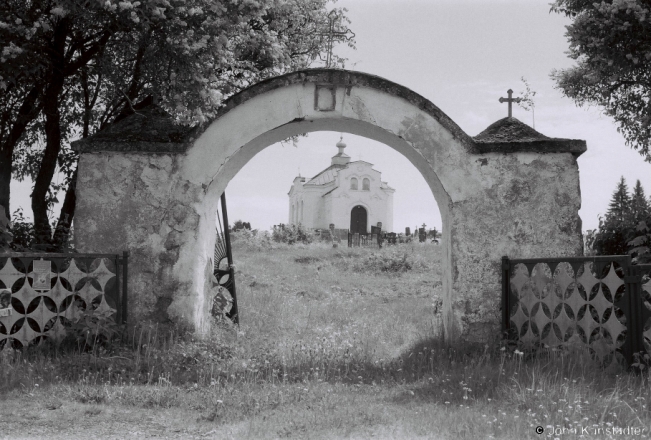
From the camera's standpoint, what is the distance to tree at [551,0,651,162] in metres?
11.1

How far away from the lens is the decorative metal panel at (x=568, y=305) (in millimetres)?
6246

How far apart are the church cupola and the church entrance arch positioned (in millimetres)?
5954

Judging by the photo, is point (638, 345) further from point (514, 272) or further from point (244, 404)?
point (244, 404)

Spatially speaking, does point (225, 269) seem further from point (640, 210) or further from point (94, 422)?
point (640, 210)

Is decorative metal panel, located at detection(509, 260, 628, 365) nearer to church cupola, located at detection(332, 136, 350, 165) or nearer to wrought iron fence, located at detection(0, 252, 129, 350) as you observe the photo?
wrought iron fence, located at detection(0, 252, 129, 350)

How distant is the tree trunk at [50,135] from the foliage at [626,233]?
8043mm

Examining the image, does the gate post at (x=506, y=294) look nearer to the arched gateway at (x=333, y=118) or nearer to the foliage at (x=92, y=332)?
the arched gateway at (x=333, y=118)

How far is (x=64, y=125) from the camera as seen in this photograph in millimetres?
10594

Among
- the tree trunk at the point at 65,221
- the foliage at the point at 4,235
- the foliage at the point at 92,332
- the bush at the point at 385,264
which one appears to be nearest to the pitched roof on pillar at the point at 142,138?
the foliage at the point at 4,235

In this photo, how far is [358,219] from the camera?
153ft

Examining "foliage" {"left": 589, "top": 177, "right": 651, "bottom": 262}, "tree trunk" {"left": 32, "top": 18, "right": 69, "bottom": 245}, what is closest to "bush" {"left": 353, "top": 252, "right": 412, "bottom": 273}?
"foliage" {"left": 589, "top": 177, "right": 651, "bottom": 262}

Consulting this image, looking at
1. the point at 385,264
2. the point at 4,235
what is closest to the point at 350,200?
the point at 385,264

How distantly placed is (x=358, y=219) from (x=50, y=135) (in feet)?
124

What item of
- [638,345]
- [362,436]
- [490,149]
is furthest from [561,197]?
[362,436]
